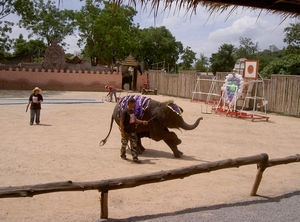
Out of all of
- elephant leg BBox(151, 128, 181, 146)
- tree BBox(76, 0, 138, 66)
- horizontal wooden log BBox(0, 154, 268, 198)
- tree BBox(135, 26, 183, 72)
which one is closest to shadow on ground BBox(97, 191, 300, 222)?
horizontal wooden log BBox(0, 154, 268, 198)

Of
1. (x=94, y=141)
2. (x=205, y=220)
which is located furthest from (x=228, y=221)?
(x=94, y=141)

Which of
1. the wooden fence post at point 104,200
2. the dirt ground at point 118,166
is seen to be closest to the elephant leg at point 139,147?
the dirt ground at point 118,166

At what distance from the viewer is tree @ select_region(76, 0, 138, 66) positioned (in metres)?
39.5

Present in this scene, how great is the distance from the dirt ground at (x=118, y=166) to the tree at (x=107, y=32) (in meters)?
26.4

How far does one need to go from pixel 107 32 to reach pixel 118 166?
33.8 m

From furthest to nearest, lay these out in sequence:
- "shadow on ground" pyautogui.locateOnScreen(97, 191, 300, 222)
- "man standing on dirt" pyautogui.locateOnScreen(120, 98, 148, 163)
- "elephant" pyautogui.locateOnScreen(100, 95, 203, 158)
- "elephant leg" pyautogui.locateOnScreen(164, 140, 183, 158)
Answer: "elephant leg" pyautogui.locateOnScreen(164, 140, 183, 158), "elephant" pyautogui.locateOnScreen(100, 95, 203, 158), "man standing on dirt" pyautogui.locateOnScreen(120, 98, 148, 163), "shadow on ground" pyautogui.locateOnScreen(97, 191, 300, 222)

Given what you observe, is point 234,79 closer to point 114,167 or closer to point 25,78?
point 114,167

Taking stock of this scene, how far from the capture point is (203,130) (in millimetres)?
12711

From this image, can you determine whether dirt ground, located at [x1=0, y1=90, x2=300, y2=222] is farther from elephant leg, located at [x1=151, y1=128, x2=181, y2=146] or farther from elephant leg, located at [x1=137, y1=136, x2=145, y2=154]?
elephant leg, located at [x1=151, y1=128, x2=181, y2=146]

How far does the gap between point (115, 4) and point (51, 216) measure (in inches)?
111

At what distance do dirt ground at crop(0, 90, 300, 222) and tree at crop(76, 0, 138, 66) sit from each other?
86.5ft

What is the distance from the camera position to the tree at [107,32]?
39531 mm

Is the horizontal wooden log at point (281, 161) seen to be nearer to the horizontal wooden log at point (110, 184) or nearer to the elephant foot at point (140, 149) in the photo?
the horizontal wooden log at point (110, 184)

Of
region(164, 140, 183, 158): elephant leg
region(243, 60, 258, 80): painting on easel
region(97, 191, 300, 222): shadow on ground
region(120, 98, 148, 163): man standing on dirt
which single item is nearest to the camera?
region(97, 191, 300, 222): shadow on ground
